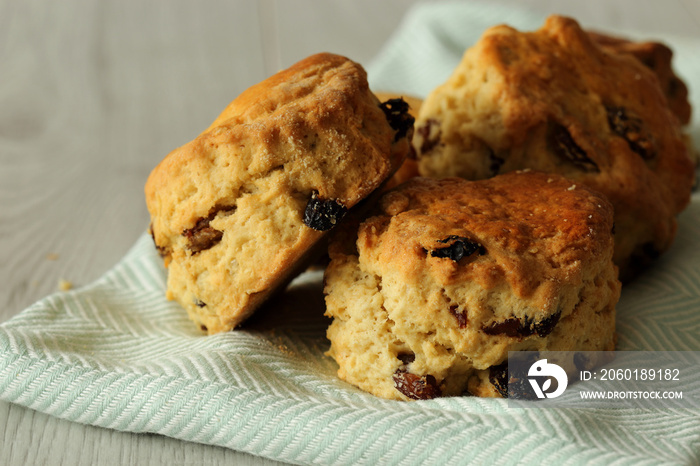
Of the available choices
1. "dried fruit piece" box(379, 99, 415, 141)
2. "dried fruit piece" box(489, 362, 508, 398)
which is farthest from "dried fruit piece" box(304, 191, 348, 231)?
"dried fruit piece" box(489, 362, 508, 398)

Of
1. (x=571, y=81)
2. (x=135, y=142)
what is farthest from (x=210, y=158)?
(x=135, y=142)

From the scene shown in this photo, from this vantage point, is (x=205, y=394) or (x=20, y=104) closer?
(x=205, y=394)

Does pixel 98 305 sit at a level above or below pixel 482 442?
above

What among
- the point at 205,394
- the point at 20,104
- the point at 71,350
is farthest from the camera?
the point at 20,104

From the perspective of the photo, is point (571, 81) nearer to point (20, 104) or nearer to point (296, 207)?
point (296, 207)

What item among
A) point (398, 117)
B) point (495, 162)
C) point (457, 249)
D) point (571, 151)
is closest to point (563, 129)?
point (571, 151)

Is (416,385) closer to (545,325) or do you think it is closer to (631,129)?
(545,325)

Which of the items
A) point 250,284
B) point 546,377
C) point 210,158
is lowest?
point 546,377

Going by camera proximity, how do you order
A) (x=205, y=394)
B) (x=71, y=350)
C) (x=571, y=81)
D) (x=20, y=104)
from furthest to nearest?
(x=20, y=104)
(x=571, y=81)
(x=71, y=350)
(x=205, y=394)
